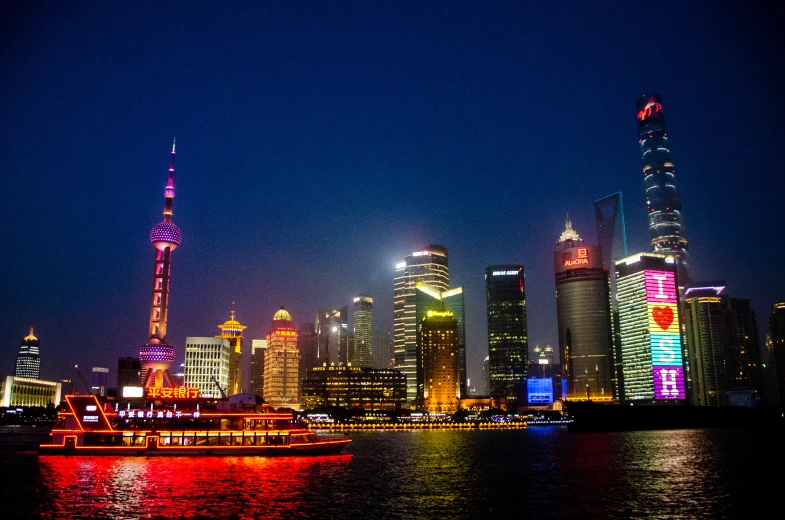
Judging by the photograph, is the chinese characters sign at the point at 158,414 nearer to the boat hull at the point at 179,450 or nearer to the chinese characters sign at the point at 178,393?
the boat hull at the point at 179,450

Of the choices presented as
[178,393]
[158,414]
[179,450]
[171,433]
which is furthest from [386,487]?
[178,393]

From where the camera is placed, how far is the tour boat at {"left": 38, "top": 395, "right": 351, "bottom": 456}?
88.8m

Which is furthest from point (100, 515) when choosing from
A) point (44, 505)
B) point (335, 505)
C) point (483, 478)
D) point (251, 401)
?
point (251, 401)

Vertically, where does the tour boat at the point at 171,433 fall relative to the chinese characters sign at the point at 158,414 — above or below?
below

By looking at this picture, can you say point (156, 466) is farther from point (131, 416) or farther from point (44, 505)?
point (44, 505)

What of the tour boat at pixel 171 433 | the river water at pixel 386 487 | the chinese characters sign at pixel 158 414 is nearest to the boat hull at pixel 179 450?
the tour boat at pixel 171 433

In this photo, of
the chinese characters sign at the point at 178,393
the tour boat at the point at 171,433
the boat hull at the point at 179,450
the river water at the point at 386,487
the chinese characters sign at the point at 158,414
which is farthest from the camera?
the chinese characters sign at the point at 178,393

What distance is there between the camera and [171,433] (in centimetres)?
8969

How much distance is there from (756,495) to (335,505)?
121 feet

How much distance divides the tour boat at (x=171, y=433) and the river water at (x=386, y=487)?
5.61 feet

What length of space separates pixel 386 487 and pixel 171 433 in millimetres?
37713

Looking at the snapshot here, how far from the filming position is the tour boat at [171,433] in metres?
88.8

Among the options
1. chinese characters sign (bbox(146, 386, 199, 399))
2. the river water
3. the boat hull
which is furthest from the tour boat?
chinese characters sign (bbox(146, 386, 199, 399))

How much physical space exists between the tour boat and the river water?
1.71 meters
